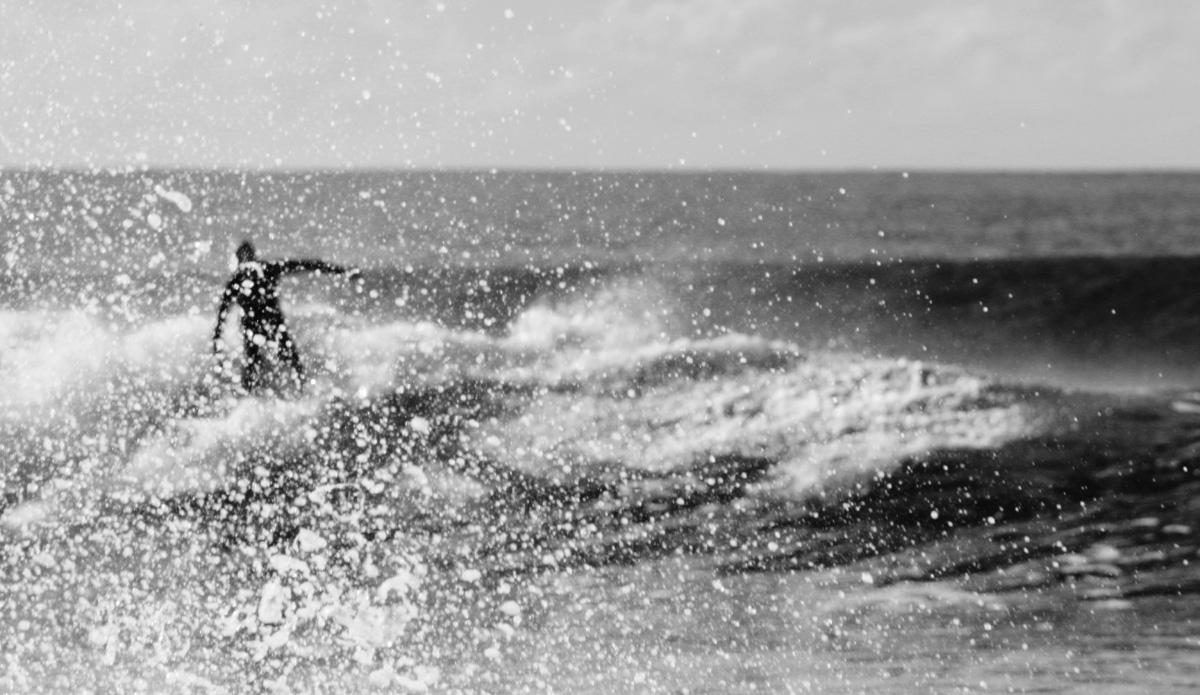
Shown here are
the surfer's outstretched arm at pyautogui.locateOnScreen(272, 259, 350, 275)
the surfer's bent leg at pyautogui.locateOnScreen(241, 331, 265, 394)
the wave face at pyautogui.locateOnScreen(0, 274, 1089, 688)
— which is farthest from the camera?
the surfer's bent leg at pyautogui.locateOnScreen(241, 331, 265, 394)

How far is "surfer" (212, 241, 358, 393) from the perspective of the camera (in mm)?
9312

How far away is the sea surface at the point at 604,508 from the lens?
5395 millimetres

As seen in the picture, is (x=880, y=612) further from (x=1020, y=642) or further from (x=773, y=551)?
(x=773, y=551)

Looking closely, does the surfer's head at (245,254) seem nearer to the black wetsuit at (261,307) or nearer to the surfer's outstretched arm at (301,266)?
the black wetsuit at (261,307)

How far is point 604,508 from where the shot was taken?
8.62m

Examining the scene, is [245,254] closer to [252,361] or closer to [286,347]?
[286,347]

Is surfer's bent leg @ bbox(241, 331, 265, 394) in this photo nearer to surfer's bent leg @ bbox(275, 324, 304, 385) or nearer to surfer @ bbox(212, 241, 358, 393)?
surfer @ bbox(212, 241, 358, 393)

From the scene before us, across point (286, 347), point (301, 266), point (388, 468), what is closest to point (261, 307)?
point (286, 347)

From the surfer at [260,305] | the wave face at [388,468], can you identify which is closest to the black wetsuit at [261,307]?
the surfer at [260,305]

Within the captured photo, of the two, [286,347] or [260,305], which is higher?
[260,305]

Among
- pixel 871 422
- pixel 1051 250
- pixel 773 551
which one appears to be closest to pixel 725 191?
pixel 1051 250

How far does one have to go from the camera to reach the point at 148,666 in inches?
203

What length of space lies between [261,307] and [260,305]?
2 cm

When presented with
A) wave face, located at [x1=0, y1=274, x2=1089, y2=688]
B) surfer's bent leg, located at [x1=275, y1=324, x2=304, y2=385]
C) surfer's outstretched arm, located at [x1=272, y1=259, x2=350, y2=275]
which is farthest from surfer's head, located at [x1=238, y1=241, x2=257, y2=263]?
wave face, located at [x1=0, y1=274, x2=1089, y2=688]
